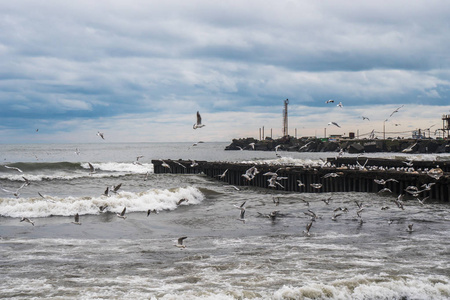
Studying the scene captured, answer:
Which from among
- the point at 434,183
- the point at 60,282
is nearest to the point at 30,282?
the point at 60,282

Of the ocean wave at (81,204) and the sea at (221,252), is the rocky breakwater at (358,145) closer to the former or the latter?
the ocean wave at (81,204)

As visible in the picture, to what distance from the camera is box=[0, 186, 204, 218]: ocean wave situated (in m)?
20.2

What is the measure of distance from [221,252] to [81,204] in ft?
34.9

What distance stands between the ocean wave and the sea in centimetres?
7

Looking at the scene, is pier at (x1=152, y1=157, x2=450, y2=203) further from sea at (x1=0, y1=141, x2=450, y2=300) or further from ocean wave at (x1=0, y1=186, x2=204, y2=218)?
ocean wave at (x1=0, y1=186, x2=204, y2=218)

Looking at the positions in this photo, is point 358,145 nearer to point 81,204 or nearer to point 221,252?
point 81,204

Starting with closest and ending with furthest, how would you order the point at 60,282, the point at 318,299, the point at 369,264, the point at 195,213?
the point at 318,299 < the point at 60,282 < the point at 369,264 < the point at 195,213

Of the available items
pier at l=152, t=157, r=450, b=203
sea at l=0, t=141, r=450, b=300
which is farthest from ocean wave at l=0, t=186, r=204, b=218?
pier at l=152, t=157, r=450, b=203

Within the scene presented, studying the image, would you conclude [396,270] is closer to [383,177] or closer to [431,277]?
[431,277]

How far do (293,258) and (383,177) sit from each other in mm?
15754

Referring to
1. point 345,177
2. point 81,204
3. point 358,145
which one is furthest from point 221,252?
point 358,145

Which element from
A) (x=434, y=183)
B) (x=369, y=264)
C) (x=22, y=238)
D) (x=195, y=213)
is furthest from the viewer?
(x=434, y=183)

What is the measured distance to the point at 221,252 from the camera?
1263 centimetres

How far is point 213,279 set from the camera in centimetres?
1009
